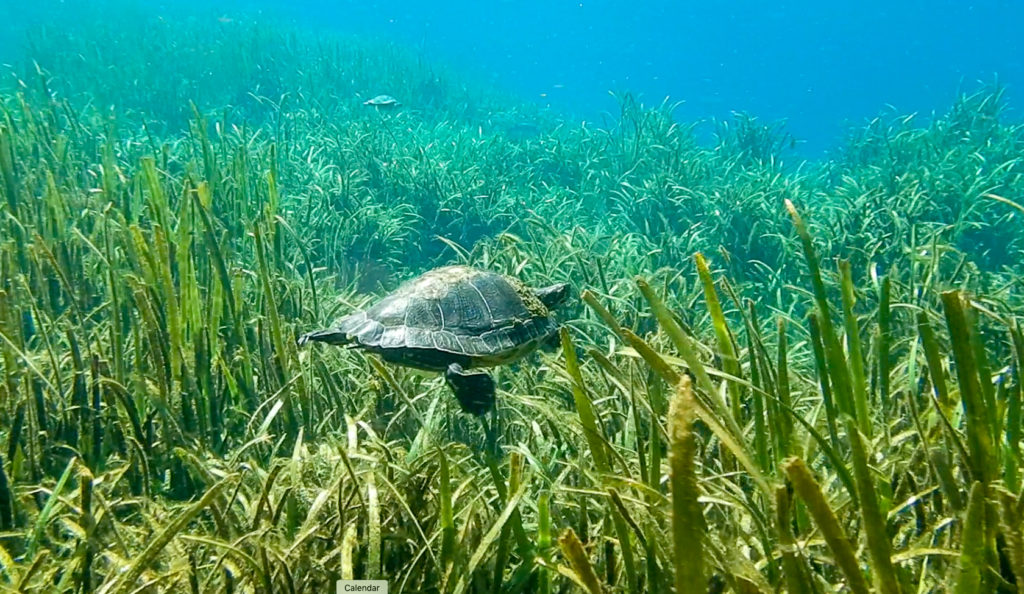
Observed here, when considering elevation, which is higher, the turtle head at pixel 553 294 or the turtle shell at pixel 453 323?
the turtle head at pixel 553 294

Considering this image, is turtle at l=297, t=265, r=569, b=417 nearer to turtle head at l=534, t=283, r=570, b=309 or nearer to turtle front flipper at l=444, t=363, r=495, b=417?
turtle front flipper at l=444, t=363, r=495, b=417

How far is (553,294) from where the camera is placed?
4.27 m

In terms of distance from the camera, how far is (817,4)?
18412cm

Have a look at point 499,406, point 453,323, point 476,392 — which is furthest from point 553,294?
point 476,392

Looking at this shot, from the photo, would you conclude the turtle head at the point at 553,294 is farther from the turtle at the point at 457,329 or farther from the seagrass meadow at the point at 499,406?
the seagrass meadow at the point at 499,406

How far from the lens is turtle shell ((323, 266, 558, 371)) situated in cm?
348

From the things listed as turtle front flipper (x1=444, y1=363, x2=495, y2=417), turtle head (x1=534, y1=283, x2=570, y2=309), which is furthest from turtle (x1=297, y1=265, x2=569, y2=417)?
turtle head (x1=534, y1=283, x2=570, y2=309)

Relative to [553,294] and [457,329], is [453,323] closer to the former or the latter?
[457,329]

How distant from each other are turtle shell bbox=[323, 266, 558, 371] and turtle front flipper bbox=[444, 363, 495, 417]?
12.9 inches

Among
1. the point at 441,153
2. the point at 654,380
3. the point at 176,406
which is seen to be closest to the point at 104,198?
the point at 176,406

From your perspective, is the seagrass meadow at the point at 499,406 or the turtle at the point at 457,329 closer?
the seagrass meadow at the point at 499,406

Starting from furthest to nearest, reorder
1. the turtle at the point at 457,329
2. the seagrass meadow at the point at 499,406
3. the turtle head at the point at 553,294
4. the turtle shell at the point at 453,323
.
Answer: the turtle head at the point at 553,294 < the turtle shell at the point at 453,323 < the turtle at the point at 457,329 < the seagrass meadow at the point at 499,406

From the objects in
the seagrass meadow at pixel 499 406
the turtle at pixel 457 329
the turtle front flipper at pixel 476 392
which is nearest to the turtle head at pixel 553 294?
the turtle at pixel 457 329

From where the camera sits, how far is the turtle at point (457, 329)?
331 cm
